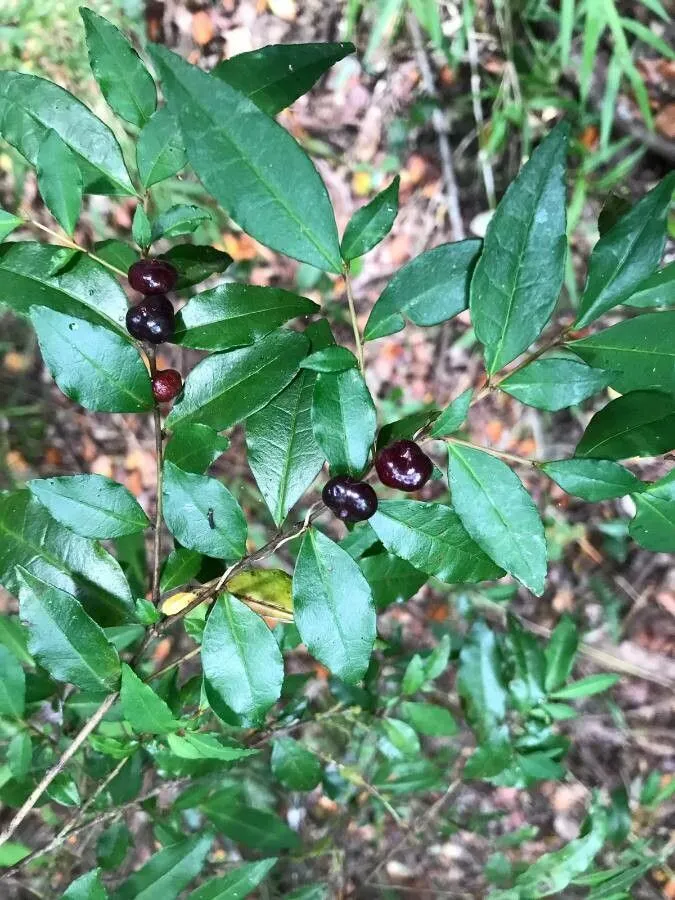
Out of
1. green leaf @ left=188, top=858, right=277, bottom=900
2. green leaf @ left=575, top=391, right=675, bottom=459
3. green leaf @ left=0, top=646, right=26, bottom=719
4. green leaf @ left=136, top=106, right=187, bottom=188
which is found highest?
green leaf @ left=136, top=106, right=187, bottom=188

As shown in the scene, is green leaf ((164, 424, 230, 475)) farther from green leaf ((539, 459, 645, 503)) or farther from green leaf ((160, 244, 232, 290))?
green leaf ((539, 459, 645, 503))

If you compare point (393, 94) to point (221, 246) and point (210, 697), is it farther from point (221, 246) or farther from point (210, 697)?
point (210, 697)

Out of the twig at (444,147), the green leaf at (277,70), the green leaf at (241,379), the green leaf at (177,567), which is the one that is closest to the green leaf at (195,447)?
the green leaf at (241,379)

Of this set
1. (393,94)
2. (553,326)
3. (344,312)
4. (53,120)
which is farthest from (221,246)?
(53,120)

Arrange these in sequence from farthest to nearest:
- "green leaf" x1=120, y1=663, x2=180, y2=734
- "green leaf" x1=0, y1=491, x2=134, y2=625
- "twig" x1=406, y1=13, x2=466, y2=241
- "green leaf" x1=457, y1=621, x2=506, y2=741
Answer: "twig" x1=406, y1=13, x2=466, y2=241
"green leaf" x1=457, y1=621, x2=506, y2=741
"green leaf" x1=0, y1=491, x2=134, y2=625
"green leaf" x1=120, y1=663, x2=180, y2=734

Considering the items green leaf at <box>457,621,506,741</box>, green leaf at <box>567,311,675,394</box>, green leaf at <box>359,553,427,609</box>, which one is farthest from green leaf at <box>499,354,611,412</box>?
green leaf at <box>457,621,506,741</box>

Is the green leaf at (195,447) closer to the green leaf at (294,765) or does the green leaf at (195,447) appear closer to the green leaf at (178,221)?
the green leaf at (178,221)

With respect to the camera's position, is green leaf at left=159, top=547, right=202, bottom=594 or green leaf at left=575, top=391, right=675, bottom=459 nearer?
green leaf at left=575, top=391, right=675, bottom=459

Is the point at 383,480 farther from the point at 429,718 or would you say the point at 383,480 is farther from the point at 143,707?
the point at 429,718
